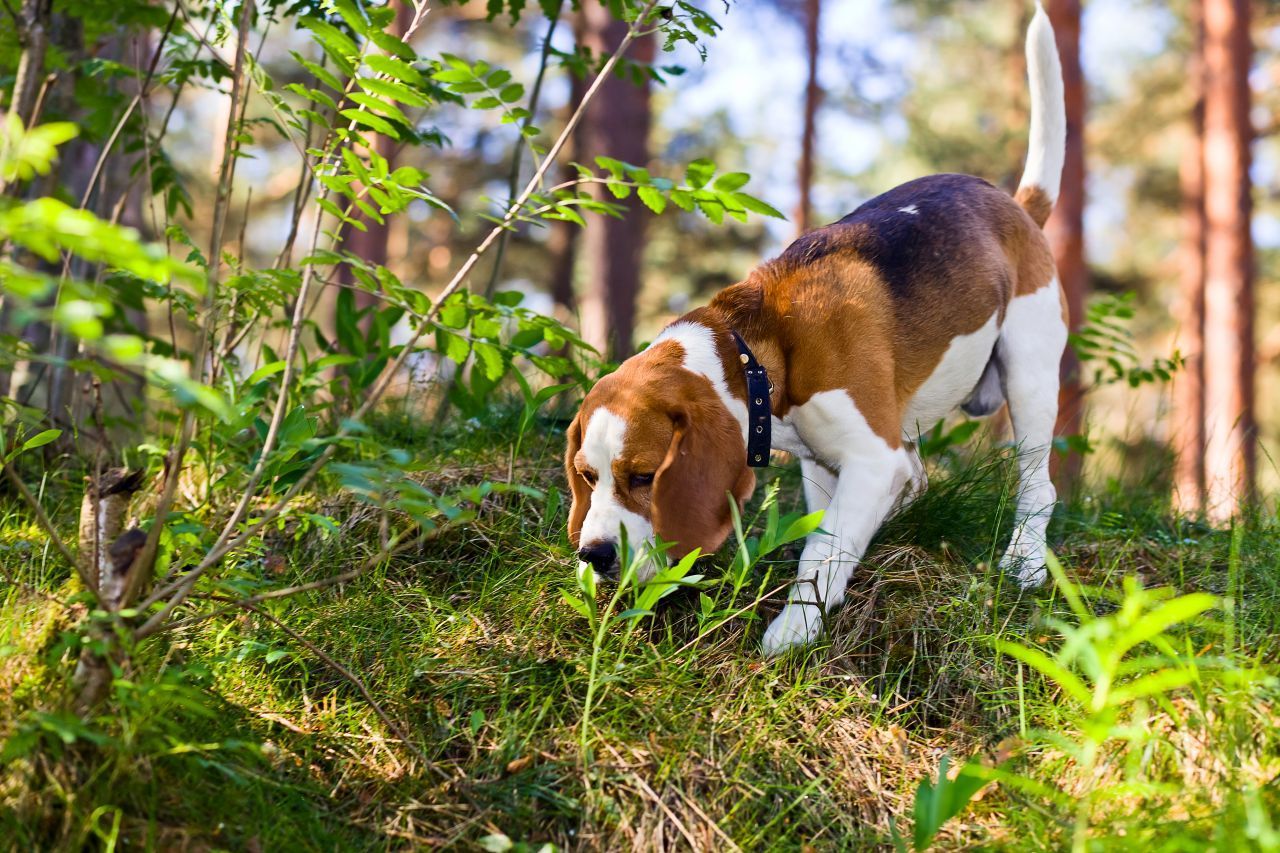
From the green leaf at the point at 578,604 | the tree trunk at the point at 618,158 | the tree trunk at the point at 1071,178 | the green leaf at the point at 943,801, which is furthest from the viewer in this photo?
the tree trunk at the point at 618,158

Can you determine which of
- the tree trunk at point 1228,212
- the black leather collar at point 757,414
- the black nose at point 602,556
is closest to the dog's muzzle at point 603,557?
the black nose at point 602,556

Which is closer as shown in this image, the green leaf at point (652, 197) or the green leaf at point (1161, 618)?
the green leaf at point (1161, 618)

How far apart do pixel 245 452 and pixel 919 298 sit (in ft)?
8.19

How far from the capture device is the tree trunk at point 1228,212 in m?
10.8

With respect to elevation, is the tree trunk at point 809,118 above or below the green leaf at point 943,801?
above

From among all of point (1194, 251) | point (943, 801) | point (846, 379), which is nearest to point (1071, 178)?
point (1194, 251)

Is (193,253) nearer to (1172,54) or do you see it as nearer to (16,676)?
(16,676)

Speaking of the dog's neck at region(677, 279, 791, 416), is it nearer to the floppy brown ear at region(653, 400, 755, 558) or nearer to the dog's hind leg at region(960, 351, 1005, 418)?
the floppy brown ear at region(653, 400, 755, 558)

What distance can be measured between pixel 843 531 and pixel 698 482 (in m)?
0.54

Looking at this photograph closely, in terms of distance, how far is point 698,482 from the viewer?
2.97 meters

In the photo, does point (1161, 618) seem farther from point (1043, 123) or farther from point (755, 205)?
point (1043, 123)

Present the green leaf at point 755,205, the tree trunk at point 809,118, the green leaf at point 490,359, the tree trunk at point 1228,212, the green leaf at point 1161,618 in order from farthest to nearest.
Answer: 1. the tree trunk at point 809,118
2. the tree trunk at point 1228,212
3. the green leaf at point 490,359
4. the green leaf at point 755,205
5. the green leaf at point 1161,618

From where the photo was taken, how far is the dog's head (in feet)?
9.65

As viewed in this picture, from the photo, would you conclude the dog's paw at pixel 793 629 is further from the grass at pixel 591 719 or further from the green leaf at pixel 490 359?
the green leaf at pixel 490 359
